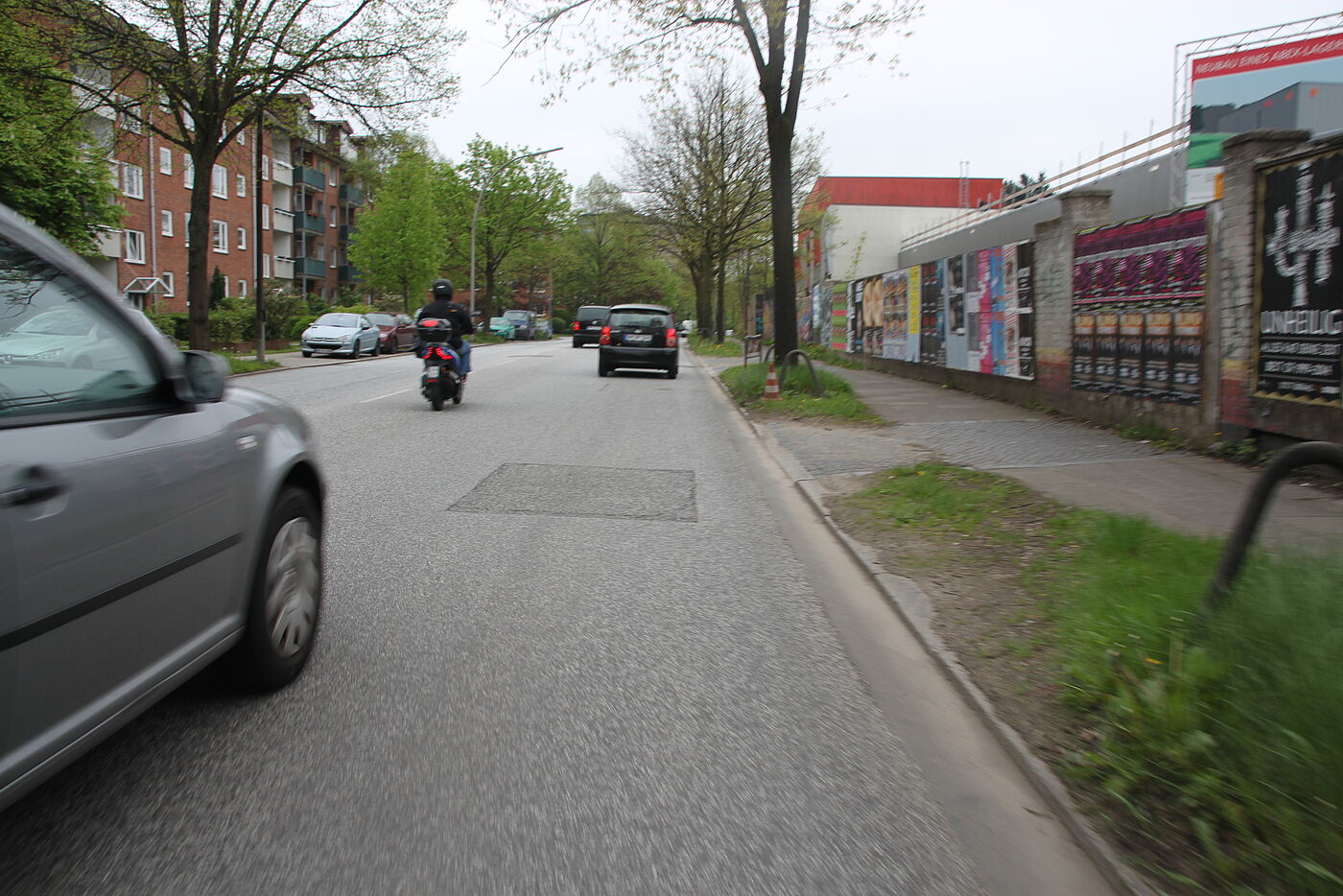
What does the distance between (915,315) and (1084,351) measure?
927 centimetres

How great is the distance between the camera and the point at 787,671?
4.54 metres

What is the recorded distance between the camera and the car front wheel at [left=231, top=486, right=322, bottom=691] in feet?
12.4

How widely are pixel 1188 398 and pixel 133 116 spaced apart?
20.1 m

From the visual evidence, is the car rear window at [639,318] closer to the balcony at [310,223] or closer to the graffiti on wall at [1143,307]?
the graffiti on wall at [1143,307]

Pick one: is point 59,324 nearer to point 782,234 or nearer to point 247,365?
point 782,234

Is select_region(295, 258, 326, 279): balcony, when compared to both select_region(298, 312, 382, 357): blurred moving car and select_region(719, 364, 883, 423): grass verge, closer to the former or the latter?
select_region(298, 312, 382, 357): blurred moving car

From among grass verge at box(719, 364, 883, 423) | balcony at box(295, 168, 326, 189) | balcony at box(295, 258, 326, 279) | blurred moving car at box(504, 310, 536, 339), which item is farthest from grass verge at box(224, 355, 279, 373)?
balcony at box(295, 168, 326, 189)

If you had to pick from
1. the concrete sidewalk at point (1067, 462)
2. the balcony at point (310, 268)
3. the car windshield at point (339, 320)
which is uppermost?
the balcony at point (310, 268)

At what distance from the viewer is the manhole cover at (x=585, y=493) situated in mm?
8047

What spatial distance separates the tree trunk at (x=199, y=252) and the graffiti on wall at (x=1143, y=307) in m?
17.8

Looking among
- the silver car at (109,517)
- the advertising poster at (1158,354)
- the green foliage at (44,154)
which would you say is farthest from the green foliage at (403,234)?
the silver car at (109,517)

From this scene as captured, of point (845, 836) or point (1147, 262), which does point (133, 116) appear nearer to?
point (1147, 262)

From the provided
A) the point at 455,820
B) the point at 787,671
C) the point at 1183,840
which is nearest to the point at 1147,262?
the point at 787,671

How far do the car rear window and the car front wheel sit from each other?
21.1 m
